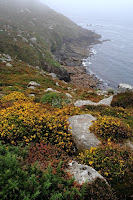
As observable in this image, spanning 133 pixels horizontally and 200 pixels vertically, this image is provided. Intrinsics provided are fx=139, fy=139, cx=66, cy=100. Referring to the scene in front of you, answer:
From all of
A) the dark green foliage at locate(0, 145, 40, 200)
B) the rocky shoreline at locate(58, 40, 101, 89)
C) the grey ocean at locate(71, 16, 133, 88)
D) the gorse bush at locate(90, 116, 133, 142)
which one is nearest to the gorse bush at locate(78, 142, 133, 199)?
the gorse bush at locate(90, 116, 133, 142)

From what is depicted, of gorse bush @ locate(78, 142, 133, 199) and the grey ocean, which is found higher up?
gorse bush @ locate(78, 142, 133, 199)

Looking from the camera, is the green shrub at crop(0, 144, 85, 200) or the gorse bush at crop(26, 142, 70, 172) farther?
the gorse bush at crop(26, 142, 70, 172)

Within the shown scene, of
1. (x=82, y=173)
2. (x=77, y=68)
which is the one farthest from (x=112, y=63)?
(x=82, y=173)

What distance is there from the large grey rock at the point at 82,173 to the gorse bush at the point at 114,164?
0.49 metres

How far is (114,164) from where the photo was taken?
6.27 meters

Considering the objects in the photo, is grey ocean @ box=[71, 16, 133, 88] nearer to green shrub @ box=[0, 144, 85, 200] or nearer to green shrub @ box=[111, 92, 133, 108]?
green shrub @ box=[111, 92, 133, 108]

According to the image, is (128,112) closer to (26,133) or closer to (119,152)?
(119,152)

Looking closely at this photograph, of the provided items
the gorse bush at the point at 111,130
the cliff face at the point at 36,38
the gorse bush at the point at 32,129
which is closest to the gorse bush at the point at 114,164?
the gorse bush at the point at 111,130

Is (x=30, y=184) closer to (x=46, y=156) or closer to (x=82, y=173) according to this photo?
(x=46, y=156)

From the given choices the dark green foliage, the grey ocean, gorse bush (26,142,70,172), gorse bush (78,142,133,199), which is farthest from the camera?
the grey ocean

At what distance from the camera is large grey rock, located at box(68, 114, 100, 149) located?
26.6 ft

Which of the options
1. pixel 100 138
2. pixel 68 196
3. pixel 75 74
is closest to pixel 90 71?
pixel 75 74

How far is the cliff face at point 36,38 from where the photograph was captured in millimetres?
39250

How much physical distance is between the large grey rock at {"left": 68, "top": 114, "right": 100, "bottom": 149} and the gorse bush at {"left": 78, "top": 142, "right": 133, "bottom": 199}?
1.08 meters
